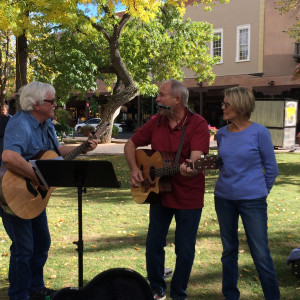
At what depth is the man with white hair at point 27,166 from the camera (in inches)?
130

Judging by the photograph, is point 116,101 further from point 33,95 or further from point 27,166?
point 27,166

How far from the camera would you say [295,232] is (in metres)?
6.07

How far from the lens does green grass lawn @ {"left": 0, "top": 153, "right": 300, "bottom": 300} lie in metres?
4.23

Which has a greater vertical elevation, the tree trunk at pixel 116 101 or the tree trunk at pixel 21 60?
the tree trunk at pixel 21 60

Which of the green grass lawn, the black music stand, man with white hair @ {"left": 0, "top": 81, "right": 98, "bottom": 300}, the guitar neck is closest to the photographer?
the black music stand

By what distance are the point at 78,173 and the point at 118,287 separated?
899 mm

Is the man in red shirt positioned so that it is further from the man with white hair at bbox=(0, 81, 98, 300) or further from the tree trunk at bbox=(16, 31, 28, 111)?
the tree trunk at bbox=(16, 31, 28, 111)

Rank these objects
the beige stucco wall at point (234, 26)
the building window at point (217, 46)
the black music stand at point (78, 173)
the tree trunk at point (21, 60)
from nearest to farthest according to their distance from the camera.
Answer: the black music stand at point (78, 173) → the tree trunk at point (21, 60) → the beige stucco wall at point (234, 26) → the building window at point (217, 46)

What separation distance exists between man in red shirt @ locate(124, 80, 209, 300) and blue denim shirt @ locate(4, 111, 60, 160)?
2.91ft

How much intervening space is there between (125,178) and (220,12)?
24.6 metres

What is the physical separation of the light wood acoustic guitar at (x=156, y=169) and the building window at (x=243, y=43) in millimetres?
29009

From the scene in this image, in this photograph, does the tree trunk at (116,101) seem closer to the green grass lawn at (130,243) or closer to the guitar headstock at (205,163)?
the green grass lawn at (130,243)

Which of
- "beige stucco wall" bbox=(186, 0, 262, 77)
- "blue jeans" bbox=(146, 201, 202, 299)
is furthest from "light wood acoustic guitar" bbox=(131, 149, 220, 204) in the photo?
"beige stucco wall" bbox=(186, 0, 262, 77)

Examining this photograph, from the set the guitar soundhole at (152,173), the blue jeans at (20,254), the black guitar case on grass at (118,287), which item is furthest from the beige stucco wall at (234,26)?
the black guitar case on grass at (118,287)
